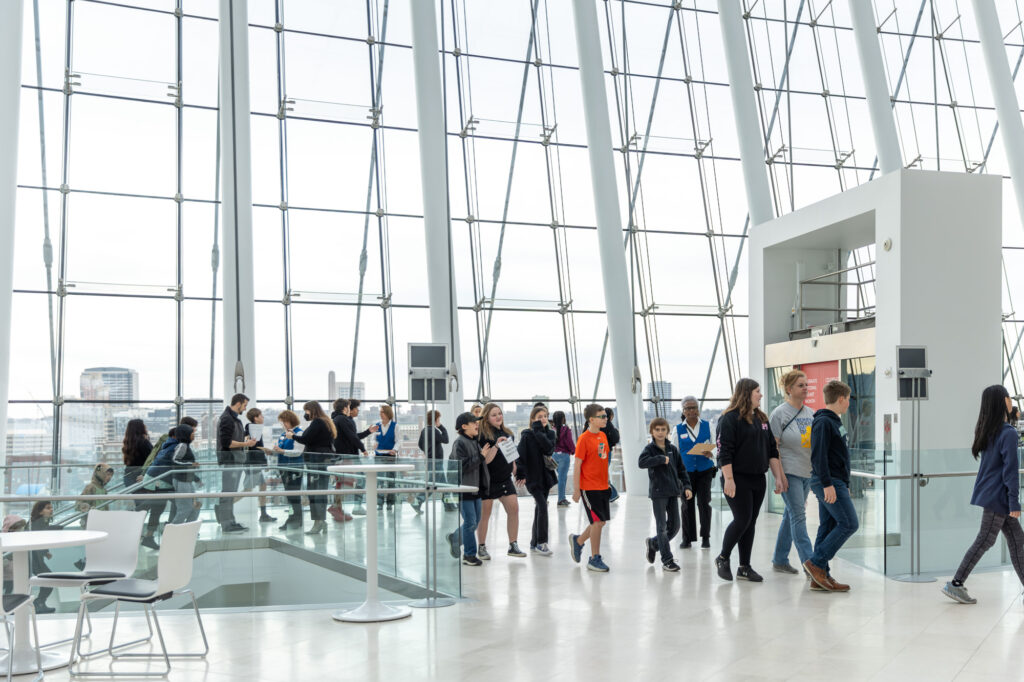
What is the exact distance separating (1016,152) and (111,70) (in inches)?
646

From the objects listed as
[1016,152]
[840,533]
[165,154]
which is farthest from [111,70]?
[1016,152]

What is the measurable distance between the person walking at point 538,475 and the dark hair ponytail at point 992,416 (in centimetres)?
392

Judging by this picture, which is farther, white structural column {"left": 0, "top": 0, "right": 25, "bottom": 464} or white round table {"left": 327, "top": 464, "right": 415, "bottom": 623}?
white structural column {"left": 0, "top": 0, "right": 25, "bottom": 464}

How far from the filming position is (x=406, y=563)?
7.29 m

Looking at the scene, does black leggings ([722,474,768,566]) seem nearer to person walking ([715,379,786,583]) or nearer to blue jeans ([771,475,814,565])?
person walking ([715,379,786,583])

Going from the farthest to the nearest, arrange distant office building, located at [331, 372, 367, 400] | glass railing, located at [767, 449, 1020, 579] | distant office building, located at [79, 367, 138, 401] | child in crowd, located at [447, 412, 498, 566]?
distant office building, located at [331, 372, 367, 400]
distant office building, located at [79, 367, 138, 401]
child in crowd, located at [447, 412, 498, 566]
glass railing, located at [767, 449, 1020, 579]

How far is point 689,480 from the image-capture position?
30.3ft

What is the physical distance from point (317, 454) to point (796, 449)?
4.38 m

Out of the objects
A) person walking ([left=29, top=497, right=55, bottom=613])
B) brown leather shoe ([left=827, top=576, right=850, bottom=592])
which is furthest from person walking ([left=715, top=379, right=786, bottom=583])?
person walking ([left=29, top=497, right=55, bottom=613])

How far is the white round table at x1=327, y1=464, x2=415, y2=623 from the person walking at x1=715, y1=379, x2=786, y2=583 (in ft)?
8.08

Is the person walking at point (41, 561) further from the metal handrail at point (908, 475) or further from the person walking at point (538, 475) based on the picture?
the metal handrail at point (908, 475)

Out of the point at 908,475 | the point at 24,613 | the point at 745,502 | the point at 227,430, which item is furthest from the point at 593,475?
the point at 227,430

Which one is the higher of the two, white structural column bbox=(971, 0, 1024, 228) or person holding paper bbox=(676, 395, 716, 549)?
white structural column bbox=(971, 0, 1024, 228)

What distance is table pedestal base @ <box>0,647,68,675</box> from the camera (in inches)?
207
